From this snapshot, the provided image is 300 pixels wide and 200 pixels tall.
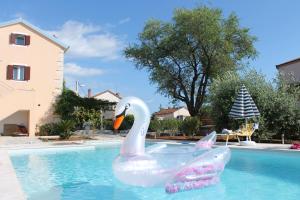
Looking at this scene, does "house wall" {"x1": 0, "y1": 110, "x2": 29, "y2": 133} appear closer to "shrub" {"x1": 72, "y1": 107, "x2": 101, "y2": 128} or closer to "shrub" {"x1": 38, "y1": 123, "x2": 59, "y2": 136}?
"shrub" {"x1": 38, "y1": 123, "x2": 59, "y2": 136}

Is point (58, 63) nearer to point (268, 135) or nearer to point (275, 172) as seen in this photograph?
point (268, 135)

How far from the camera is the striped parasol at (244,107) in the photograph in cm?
1853

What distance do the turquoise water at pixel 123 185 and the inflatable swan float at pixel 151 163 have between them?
42cm

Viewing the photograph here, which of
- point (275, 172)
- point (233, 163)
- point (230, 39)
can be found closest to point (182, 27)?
point (230, 39)

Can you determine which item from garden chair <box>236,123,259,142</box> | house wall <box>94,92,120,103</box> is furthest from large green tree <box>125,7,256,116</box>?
house wall <box>94,92,120,103</box>

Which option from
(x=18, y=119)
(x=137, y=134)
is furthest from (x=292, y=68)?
(x=137, y=134)

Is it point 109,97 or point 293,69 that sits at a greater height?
point 293,69

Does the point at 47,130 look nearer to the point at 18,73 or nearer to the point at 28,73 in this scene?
the point at 28,73

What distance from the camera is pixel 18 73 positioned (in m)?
27.7

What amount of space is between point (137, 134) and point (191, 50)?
977 inches

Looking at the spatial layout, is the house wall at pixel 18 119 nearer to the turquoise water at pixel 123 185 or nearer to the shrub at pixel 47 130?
the shrub at pixel 47 130

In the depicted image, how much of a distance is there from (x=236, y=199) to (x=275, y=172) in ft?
14.1

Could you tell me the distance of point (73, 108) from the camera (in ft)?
95.6

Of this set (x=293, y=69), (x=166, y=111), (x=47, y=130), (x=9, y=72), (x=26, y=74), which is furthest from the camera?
(x=166, y=111)
